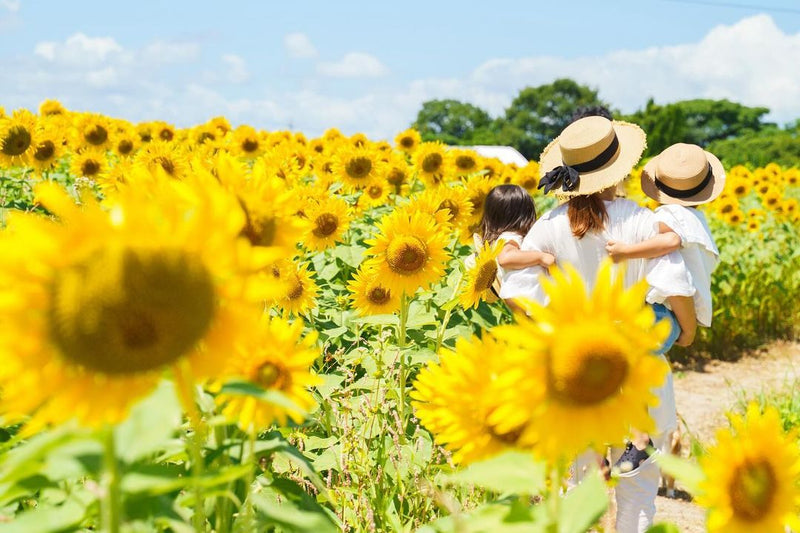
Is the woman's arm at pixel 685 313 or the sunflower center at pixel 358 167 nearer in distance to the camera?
the woman's arm at pixel 685 313

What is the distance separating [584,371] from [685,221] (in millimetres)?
2466

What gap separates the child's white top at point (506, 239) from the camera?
3.35m

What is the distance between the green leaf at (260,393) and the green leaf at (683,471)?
49 centimetres

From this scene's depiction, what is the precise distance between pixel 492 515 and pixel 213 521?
60 cm

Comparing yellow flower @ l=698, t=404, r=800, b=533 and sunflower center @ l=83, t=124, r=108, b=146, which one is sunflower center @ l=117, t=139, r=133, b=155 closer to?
sunflower center @ l=83, t=124, r=108, b=146

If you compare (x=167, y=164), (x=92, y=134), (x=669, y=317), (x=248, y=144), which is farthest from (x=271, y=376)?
(x=248, y=144)

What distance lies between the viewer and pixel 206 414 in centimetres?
129

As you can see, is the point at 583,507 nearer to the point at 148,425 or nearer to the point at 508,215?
the point at 148,425

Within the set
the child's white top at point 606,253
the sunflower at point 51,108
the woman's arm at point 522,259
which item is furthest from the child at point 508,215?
the sunflower at point 51,108

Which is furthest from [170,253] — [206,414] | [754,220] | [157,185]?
[754,220]

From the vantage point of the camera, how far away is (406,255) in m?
2.95

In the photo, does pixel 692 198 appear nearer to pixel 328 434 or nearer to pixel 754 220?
pixel 328 434

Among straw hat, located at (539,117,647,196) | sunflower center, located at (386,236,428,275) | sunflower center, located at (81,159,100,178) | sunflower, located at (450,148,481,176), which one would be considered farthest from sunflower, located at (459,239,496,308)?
sunflower center, located at (81,159,100,178)

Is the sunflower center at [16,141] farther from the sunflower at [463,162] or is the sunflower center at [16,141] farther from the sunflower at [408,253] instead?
the sunflower at [408,253]
